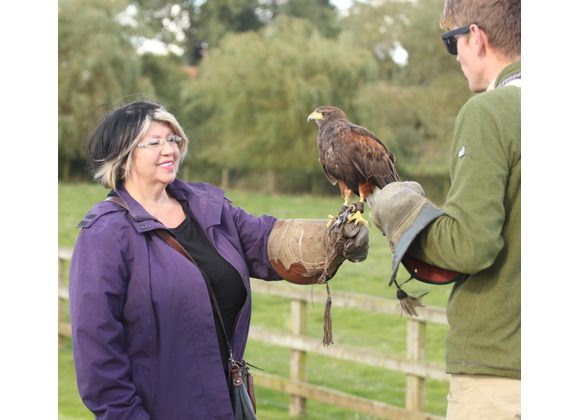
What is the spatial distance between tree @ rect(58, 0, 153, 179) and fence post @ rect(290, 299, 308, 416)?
71.9 feet

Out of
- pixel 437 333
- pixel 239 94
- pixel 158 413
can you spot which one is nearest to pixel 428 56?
pixel 239 94

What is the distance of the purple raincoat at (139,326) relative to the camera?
2307 millimetres

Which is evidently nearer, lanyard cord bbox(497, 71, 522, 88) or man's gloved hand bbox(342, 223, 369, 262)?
lanyard cord bbox(497, 71, 522, 88)

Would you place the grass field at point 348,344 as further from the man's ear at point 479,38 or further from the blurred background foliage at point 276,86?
the blurred background foliage at point 276,86

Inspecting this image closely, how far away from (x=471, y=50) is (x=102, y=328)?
124cm

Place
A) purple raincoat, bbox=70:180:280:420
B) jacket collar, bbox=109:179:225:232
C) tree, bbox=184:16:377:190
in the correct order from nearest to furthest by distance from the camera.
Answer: purple raincoat, bbox=70:180:280:420 < jacket collar, bbox=109:179:225:232 < tree, bbox=184:16:377:190

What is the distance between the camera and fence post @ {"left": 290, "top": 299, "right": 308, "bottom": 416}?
5770 mm

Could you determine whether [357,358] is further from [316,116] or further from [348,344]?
[348,344]

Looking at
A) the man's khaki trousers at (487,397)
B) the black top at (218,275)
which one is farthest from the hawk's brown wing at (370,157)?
the man's khaki trousers at (487,397)

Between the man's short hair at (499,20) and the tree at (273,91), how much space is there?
24.9 meters

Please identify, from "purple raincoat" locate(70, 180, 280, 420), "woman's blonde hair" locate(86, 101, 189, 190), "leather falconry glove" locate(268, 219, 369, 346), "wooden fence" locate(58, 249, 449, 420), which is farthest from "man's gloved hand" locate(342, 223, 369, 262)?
"wooden fence" locate(58, 249, 449, 420)

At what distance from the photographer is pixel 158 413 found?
240 centimetres

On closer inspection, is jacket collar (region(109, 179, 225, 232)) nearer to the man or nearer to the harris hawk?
the harris hawk
